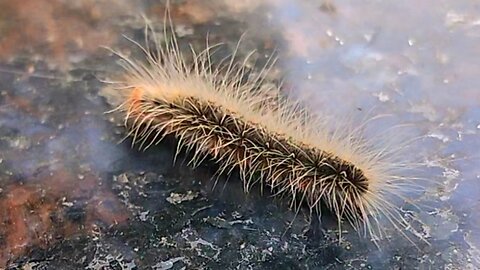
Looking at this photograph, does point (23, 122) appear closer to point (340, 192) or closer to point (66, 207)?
point (66, 207)

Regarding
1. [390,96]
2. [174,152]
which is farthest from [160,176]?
[390,96]

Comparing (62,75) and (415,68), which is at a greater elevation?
(415,68)

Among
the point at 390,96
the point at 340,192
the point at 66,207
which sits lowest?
the point at 66,207

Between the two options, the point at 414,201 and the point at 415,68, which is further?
the point at 415,68
